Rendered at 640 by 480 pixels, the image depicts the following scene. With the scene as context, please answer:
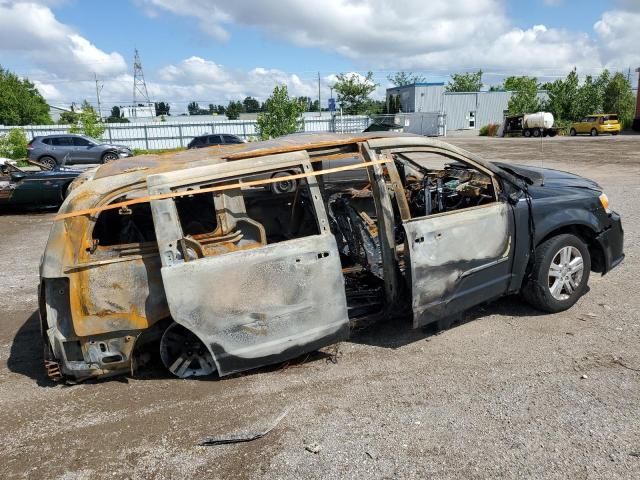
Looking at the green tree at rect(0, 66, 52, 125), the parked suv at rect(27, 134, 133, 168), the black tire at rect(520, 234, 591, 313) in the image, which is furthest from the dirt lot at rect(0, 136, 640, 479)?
the green tree at rect(0, 66, 52, 125)

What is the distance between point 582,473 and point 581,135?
43.2 meters

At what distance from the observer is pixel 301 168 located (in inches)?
147

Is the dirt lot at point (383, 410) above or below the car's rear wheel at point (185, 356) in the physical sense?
below

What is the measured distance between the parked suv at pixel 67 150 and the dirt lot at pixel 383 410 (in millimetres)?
19570

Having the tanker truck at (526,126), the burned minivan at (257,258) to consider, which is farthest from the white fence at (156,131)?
the burned minivan at (257,258)

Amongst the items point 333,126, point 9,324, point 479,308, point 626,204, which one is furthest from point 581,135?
point 9,324

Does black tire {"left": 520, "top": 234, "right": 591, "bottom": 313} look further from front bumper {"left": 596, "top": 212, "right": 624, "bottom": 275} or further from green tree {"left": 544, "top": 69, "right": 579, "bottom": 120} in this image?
green tree {"left": 544, "top": 69, "right": 579, "bottom": 120}

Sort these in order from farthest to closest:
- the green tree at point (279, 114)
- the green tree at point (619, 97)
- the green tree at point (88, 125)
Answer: the green tree at point (619, 97)
the green tree at point (88, 125)
the green tree at point (279, 114)

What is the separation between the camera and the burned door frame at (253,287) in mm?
3381

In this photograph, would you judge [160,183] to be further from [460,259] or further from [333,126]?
[333,126]

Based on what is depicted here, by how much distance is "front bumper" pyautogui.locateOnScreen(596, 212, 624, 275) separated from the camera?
489cm

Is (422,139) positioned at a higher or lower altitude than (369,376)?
higher

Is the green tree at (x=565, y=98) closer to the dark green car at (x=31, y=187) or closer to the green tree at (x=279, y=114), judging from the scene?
the green tree at (x=279, y=114)

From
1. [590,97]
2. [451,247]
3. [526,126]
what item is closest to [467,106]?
[590,97]
